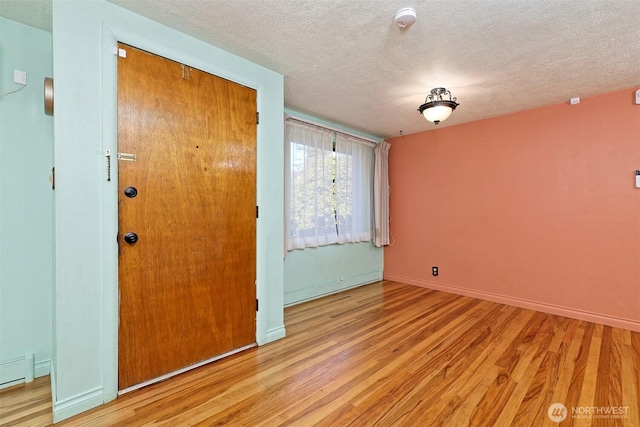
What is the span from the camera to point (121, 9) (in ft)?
5.63

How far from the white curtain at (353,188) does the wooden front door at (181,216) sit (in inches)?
74.8

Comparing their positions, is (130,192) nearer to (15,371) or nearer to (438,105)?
(15,371)

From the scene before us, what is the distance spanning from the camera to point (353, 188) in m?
4.24

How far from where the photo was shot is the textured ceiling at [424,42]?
171 centimetres

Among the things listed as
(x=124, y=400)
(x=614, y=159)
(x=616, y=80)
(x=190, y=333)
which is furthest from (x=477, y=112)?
(x=124, y=400)

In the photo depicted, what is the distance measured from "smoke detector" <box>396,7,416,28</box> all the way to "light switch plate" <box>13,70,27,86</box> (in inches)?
96.5

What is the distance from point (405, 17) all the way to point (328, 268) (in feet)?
9.74

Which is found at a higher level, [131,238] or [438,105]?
[438,105]

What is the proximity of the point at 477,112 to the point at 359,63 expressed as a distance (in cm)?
194

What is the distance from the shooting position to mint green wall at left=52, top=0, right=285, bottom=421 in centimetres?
155

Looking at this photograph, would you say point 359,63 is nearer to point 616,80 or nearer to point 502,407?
point 616,80

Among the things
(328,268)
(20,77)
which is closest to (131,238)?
(20,77)

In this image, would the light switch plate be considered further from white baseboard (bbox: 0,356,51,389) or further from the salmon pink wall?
the salmon pink wall

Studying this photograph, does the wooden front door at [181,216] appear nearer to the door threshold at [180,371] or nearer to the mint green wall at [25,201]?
the door threshold at [180,371]
